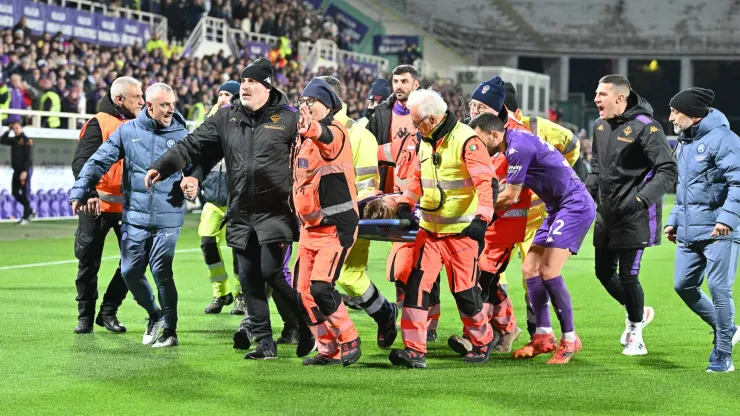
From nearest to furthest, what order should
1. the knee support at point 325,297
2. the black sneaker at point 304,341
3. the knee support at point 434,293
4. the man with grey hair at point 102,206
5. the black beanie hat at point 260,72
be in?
the knee support at point 325,297
the black beanie hat at point 260,72
the knee support at point 434,293
the black sneaker at point 304,341
the man with grey hair at point 102,206

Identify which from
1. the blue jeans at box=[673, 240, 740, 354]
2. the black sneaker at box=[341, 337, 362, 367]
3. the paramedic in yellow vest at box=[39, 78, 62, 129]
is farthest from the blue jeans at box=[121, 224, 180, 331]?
the paramedic in yellow vest at box=[39, 78, 62, 129]

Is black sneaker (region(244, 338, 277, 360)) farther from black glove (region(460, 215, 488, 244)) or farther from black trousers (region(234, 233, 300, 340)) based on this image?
black glove (region(460, 215, 488, 244))

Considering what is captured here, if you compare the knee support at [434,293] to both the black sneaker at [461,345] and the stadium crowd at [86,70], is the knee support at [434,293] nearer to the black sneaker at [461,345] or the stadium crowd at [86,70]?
the black sneaker at [461,345]

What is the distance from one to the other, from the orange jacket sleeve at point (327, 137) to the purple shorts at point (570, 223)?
1724 mm

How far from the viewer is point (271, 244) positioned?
8055 millimetres

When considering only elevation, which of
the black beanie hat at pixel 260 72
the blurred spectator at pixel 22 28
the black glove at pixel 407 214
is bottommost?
the black glove at pixel 407 214

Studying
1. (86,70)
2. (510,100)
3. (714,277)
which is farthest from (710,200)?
(86,70)

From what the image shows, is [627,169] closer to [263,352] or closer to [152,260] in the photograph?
[263,352]

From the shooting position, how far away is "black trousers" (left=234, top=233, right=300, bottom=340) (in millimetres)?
8085

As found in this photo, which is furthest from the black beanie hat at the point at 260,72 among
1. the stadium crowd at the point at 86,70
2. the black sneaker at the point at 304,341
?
the stadium crowd at the point at 86,70

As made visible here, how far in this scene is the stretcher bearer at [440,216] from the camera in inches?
308

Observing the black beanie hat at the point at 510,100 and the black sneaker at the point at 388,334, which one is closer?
the black sneaker at the point at 388,334

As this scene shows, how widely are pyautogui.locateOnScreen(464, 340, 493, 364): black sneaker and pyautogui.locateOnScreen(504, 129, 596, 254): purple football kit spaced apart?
877 millimetres

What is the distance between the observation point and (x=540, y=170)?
830 cm
